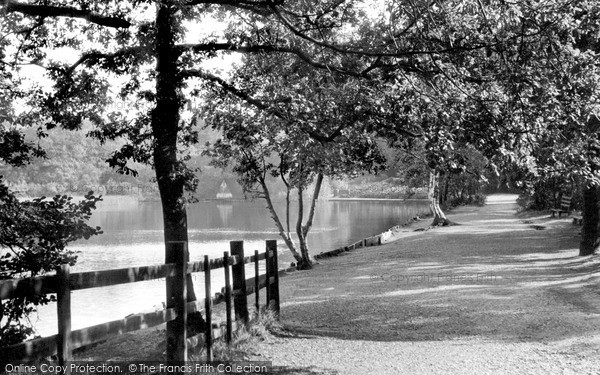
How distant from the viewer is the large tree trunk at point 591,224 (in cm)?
1669

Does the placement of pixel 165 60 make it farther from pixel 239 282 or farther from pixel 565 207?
pixel 565 207

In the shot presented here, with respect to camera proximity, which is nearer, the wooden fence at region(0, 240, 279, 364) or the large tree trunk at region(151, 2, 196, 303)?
the wooden fence at region(0, 240, 279, 364)

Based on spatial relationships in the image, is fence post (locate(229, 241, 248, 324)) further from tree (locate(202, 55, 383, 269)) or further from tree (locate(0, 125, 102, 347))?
tree (locate(202, 55, 383, 269))

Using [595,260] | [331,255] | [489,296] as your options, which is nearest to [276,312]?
[489,296]

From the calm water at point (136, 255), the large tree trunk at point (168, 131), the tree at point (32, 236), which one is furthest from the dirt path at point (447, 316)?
the calm water at point (136, 255)

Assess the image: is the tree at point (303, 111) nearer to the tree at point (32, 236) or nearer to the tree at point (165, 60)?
the tree at point (165, 60)

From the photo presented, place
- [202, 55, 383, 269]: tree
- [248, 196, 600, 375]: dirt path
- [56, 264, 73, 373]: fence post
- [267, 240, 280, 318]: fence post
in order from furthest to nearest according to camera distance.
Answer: [202, 55, 383, 269]: tree, [267, 240, 280, 318]: fence post, [248, 196, 600, 375]: dirt path, [56, 264, 73, 373]: fence post

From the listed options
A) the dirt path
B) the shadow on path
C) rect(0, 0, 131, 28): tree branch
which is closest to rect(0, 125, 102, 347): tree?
rect(0, 0, 131, 28): tree branch

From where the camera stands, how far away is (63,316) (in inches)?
176

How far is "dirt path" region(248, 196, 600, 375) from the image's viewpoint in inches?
289

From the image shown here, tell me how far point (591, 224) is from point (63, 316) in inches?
628

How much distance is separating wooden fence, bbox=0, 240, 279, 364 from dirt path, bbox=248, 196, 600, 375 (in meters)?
0.83

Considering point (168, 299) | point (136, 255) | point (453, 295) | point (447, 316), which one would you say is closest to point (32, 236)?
point (168, 299)

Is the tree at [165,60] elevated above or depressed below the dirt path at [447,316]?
above
